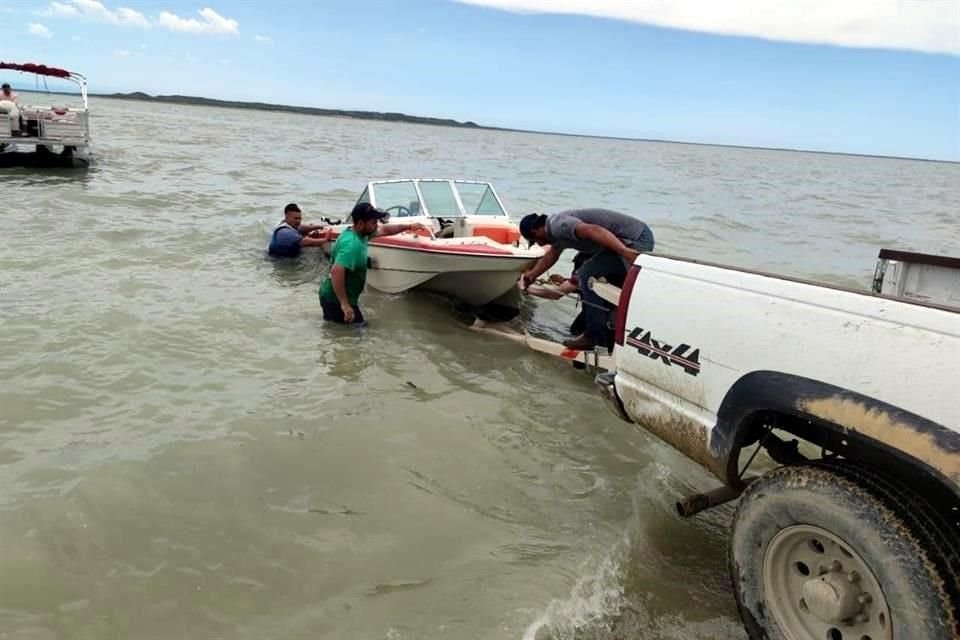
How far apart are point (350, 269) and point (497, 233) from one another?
267cm

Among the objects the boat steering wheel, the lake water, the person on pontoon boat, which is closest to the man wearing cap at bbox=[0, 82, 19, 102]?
the person on pontoon boat

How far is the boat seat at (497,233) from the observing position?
9.55m

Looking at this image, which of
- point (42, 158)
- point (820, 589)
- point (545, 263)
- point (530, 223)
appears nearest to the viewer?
point (820, 589)

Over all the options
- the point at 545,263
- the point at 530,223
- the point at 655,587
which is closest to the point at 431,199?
the point at 545,263

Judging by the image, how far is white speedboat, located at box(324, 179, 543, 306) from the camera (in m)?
8.53

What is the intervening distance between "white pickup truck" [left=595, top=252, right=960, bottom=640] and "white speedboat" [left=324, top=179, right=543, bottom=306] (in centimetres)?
519

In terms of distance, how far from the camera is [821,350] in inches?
102

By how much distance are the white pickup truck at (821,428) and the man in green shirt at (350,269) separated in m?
4.52

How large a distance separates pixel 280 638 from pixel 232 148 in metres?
40.7

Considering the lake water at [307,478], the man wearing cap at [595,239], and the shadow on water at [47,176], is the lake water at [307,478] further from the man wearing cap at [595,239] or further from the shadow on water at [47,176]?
the shadow on water at [47,176]

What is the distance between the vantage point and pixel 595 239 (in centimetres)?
625

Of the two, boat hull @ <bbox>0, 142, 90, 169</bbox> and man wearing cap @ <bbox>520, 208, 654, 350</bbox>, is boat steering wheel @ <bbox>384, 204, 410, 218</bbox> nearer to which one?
man wearing cap @ <bbox>520, 208, 654, 350</bbox>

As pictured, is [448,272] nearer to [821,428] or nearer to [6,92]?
[821,428]

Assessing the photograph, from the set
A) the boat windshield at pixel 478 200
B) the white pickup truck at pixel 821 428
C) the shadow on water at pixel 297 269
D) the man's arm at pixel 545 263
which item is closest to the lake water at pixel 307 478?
the shadow on water at pixel 297 269
